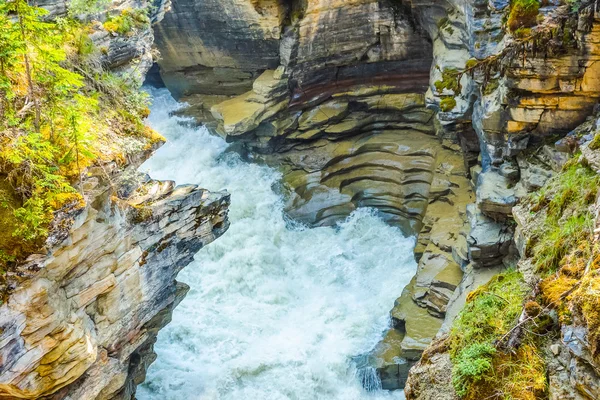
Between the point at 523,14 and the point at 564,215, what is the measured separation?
5.78 m

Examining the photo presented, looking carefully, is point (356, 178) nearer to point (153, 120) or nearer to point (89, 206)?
point (153, 120)

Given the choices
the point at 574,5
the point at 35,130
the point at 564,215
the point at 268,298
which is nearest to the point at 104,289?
the point at 35,130

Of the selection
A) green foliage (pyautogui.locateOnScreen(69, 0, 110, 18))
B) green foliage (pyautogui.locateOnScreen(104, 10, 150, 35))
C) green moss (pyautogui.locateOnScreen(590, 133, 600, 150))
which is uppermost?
green foliage (pyautogui.locateOnScreen(69, 0, 110, 18))

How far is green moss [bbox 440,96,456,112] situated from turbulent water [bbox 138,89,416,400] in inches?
183

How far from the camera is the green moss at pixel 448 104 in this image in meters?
14.5

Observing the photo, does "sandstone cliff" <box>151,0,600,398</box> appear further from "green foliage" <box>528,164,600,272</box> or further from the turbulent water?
"green foliage" <box>528,164,600,272</box>

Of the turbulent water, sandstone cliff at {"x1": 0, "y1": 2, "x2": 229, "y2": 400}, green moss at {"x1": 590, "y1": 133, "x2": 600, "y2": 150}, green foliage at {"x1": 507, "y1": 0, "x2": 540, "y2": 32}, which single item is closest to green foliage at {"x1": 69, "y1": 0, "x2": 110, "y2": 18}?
sandstone cliff at {"x1": 0, "y1": 2, "x2": 229, "y2": 400}

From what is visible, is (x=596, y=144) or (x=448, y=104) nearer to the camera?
(x=596, y=144)

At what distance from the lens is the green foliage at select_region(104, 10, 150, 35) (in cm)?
1128

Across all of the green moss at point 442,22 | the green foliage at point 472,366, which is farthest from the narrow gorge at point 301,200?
the green moss at point 442,22

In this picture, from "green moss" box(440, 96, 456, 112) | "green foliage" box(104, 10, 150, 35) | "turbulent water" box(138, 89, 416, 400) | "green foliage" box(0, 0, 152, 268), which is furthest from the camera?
"green moss" box(440, 96, 456, 112)

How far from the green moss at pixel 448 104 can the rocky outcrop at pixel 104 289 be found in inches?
267

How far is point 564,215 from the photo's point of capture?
23.7 ft

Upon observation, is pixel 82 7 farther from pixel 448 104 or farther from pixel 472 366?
pixel 472 366
